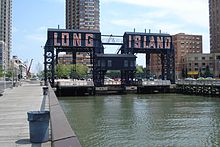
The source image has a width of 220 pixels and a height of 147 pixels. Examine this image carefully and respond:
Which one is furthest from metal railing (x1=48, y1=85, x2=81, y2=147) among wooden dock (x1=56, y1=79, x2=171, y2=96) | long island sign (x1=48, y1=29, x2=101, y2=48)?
long island sign (x1=48, y1=29, x2=101, y2=48)

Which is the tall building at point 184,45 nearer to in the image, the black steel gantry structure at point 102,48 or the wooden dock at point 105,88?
the black steel gantry structure at point 102,48

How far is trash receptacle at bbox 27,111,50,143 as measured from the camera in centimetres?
909

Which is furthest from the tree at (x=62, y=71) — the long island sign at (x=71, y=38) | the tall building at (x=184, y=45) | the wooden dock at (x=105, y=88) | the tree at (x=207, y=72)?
the wooden dock at (x=105, y=88)

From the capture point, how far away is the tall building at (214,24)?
Result: 16470 cm

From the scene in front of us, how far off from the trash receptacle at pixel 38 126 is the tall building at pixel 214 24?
16802 centimetres

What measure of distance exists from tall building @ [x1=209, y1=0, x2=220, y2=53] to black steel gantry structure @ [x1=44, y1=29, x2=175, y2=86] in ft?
319

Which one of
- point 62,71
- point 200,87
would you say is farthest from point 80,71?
point 200,87

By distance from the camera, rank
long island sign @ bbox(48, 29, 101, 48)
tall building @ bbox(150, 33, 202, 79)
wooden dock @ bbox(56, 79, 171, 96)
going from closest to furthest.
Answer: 1. wooden dock @ bbox(56, 79, 171, 96)
2. long island sign @ bbox(48, 29, 101, 48)
3. tall building @ bbox(150, 33, 202, 79)

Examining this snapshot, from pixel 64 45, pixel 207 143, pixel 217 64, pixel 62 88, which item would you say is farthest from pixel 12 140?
pixel 217 64

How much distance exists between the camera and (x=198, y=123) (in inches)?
1006

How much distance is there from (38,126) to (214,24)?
17279 centimetres

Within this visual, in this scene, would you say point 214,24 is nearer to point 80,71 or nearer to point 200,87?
point 80,71

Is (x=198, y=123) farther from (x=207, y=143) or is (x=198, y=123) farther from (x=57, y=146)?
(x=57, y=146)

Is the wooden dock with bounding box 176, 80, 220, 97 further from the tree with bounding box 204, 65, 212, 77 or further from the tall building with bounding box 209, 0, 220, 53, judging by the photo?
the tall building with bounding box 209, 0, 220, 53
